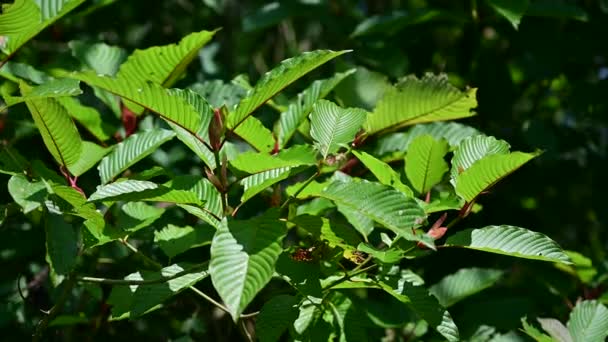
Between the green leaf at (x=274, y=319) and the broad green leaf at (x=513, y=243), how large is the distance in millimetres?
290

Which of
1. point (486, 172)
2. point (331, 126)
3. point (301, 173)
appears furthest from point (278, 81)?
point (301, 173)

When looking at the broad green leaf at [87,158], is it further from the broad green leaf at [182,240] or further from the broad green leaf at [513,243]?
the broad green leaf at [513,243]

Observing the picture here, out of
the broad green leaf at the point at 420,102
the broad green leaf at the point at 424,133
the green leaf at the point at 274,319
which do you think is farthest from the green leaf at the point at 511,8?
the green leaf at the point at 274,319

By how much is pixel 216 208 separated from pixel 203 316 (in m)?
0.94

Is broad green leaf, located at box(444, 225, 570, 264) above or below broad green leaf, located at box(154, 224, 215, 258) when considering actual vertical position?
above

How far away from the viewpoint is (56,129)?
123 cm

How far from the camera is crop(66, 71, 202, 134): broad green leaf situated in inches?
41.8

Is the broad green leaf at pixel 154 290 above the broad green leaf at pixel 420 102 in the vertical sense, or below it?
below

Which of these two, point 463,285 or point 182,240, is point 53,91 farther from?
point 463,285

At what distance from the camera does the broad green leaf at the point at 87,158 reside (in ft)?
4.33

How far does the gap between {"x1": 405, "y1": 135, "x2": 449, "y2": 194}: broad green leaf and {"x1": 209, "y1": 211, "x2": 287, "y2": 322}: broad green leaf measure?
36 cm

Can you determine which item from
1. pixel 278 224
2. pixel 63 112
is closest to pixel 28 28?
pixel 63 112

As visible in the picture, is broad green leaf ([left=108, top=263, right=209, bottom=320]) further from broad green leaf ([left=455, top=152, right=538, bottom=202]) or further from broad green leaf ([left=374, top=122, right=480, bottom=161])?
broad green leaf ([left=374, top=122, right=480, bottom=161])

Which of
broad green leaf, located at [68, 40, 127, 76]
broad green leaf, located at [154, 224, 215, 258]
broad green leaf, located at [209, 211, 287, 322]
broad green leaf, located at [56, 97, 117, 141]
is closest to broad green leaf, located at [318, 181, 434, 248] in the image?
broad green leaf, located at [209, 211, 287, 322]
